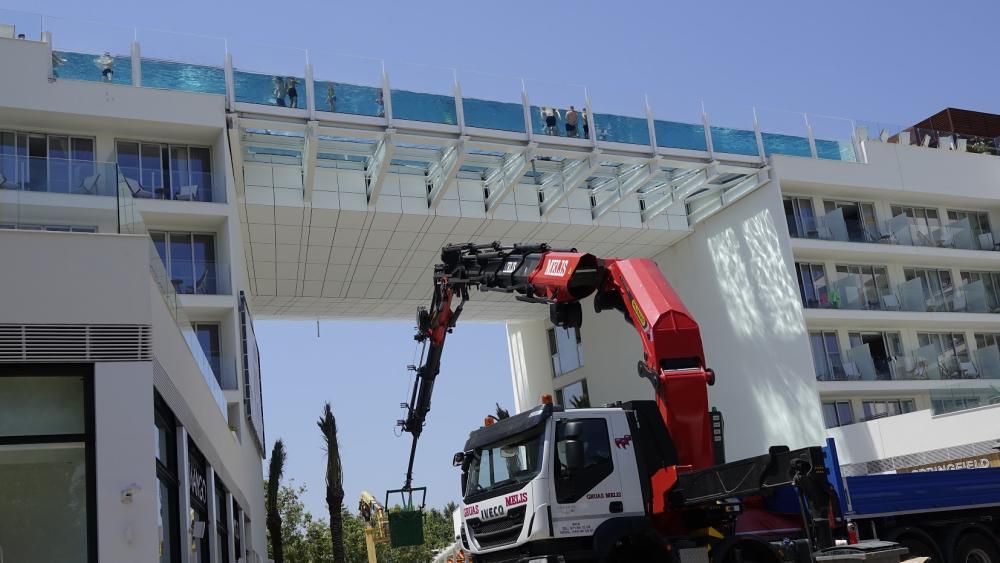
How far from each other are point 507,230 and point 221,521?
17.5 metres

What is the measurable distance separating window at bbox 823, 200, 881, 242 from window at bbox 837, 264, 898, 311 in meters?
1.23

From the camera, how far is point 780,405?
36.4m

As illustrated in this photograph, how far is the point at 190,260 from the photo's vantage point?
99.8 ft

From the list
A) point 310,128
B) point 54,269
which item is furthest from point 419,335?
point 310,128

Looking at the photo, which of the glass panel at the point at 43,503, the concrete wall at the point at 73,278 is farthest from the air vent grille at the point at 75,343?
the glass panel at the point at 43,503

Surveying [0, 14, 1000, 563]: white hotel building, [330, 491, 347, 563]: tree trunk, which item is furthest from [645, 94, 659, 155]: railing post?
[330, 491, 347, 563]: tree trunk

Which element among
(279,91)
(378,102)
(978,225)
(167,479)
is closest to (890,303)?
(978,225)

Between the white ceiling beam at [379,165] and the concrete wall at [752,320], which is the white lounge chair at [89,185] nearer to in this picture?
the white ceiling beam at [379,165]

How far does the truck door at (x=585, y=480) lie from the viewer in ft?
42.2

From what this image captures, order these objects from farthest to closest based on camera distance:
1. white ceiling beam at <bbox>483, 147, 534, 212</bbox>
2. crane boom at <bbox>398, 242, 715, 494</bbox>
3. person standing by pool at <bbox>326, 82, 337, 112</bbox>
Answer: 1. white ceiling beam at <bbox>483, 147, 534, 212</bbox>
2. person standing by pool at <bbox>326, 82, 337, 112</bbox>
3. crane boom at <bbox>398, 242, 715, 494</bbox>

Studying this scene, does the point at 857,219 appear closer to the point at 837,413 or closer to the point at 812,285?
the point at 812,285

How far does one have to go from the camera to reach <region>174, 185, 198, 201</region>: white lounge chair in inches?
1182

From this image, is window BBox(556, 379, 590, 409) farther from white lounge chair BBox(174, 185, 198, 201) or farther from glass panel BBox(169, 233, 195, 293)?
white lounge chair BBox(174, 185, 198, 201)

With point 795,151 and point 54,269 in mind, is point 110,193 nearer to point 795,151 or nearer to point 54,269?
point 54,269
